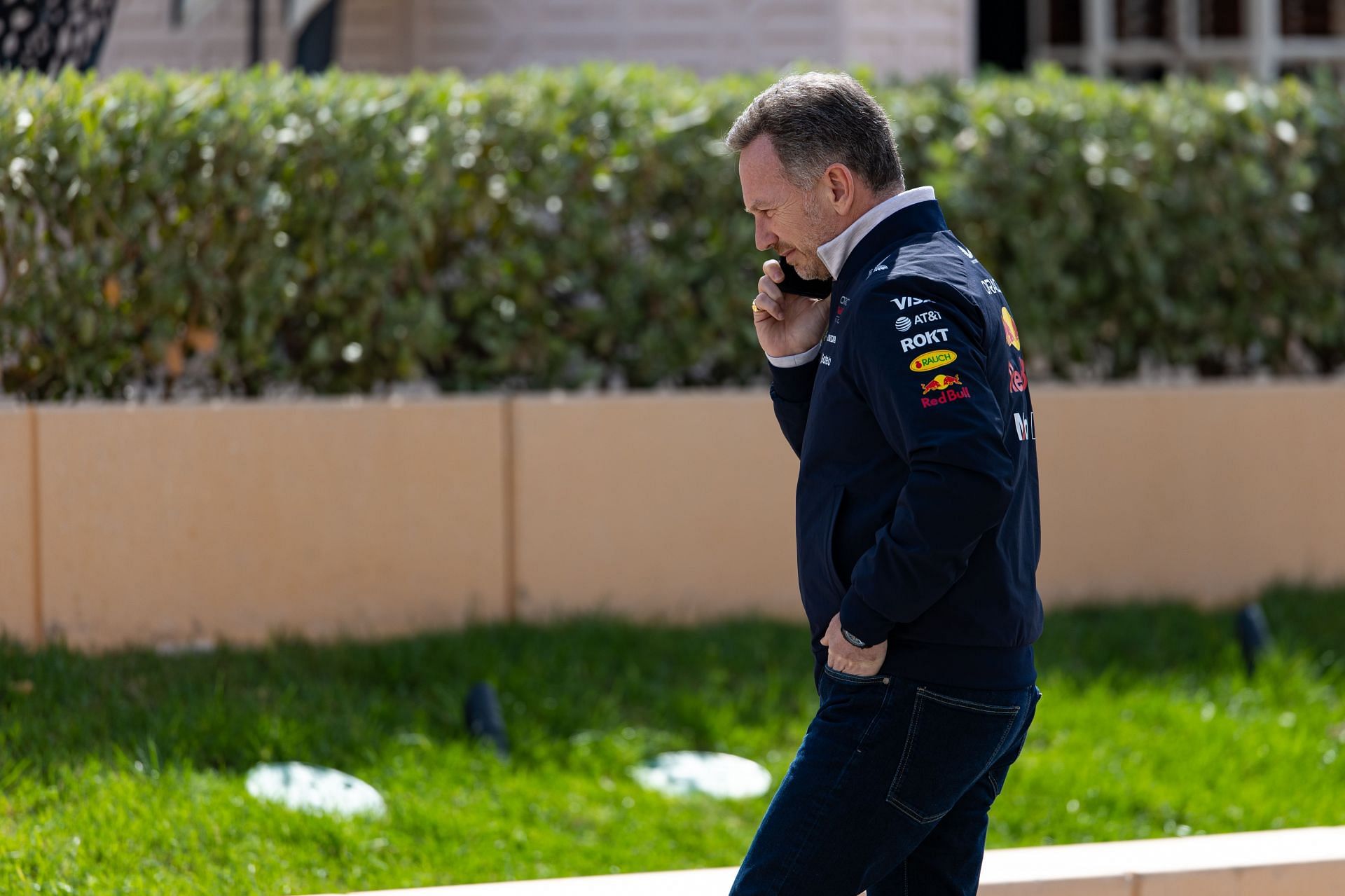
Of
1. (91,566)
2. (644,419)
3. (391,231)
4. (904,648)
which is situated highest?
(391,231)

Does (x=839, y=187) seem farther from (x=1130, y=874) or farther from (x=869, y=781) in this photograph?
(x=1130, y=874)

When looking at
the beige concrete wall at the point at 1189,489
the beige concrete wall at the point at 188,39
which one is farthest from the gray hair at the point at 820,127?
the beige concrete wall at the point at 188,39

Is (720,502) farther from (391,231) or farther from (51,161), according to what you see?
(51,161)

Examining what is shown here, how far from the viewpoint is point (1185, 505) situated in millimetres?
6539

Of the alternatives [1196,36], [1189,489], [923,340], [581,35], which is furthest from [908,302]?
[1196,36]

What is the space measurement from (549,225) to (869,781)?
12.9 feet

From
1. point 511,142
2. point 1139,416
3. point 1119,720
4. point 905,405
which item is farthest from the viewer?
point 1139,416

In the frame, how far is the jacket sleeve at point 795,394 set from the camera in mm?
2635

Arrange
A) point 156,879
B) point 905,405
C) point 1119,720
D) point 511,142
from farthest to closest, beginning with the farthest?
point 511,142 → point 1119,720 → point 156,879 → point 905,405

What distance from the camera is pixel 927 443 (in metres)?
2.15

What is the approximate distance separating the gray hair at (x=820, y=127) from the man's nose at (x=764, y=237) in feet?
0.38

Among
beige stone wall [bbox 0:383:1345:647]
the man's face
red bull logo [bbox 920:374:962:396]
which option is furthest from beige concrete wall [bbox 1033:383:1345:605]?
red bull logo [bbox 920:374:962:396]

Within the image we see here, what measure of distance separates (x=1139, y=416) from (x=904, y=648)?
14.7 ft

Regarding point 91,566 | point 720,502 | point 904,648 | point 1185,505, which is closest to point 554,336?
point 720,502
